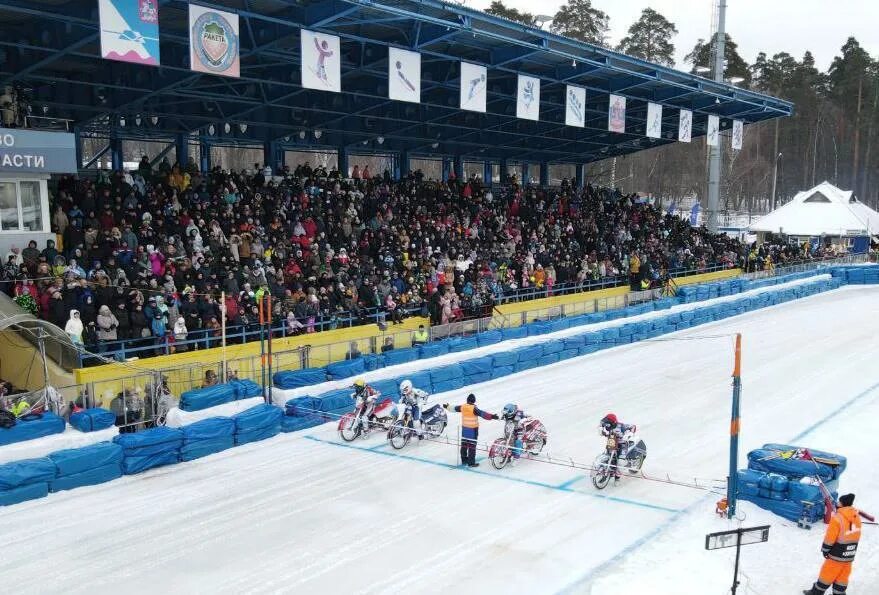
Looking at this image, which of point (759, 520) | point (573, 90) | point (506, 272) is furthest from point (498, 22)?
point (759, 520)

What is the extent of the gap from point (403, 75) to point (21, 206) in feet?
35.9

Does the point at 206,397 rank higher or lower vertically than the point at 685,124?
lower

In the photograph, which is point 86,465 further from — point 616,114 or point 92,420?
point 616,114

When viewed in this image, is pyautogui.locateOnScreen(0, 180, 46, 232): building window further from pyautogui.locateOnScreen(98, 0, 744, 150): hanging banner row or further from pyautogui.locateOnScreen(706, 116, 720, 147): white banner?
pyautogui.locateOnScreen(706, 116, 720, 147): white banner

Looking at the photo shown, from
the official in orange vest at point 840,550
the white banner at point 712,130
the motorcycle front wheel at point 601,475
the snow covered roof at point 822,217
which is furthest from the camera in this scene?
the snow covered roof at point 822,217

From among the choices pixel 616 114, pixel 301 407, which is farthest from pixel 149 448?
pixel 616 114

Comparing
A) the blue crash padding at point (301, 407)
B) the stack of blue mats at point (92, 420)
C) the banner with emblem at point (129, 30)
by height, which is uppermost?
the banner with emblem at point (129, 30)

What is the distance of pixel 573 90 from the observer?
3052 centimetres

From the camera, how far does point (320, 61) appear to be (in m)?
21.5

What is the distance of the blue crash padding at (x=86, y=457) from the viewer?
13.8 meters

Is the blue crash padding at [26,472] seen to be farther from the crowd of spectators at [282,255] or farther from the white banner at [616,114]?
the white banner at [616,114]

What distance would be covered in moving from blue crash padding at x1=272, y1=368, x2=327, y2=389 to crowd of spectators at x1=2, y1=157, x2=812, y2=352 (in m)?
2.15

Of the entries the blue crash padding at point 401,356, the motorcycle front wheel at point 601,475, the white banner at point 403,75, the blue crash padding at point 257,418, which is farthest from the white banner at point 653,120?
the motorcycle front wheel at point 601,475

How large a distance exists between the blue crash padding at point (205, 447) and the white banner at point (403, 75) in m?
11.5
